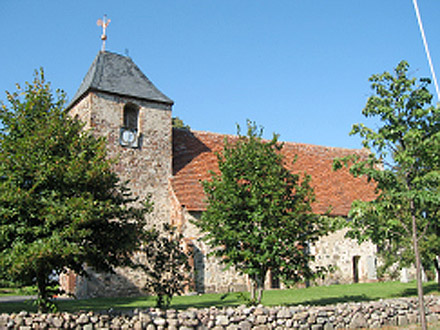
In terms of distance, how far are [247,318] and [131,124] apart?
15109 millimetres

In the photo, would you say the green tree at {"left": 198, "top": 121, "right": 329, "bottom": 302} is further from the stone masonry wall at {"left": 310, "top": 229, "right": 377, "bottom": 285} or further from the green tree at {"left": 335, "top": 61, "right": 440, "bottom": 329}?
the stone masonry wall at {"left": 310, "top": 229, "right": 377, "bottom": 285}

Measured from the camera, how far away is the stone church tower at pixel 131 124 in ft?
76.2

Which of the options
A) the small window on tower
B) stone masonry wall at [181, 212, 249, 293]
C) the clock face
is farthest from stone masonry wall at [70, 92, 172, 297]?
stone masonry wall at [181, 212, 249, 293]

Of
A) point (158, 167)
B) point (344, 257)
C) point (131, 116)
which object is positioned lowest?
point (344, 257)

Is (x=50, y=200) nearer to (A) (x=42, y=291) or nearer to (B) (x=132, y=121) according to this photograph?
(A) (x=42, y=291)

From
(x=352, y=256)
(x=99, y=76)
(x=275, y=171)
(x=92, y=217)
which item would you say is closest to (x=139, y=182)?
(x=99, y=76)

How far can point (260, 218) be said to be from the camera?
1433 centimetres

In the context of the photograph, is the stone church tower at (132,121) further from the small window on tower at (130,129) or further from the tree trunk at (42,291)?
the tree trunk at (42,291)

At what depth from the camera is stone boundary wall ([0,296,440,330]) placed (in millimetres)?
11227

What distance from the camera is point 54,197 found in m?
12.2

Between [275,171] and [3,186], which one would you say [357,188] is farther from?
[3,186]

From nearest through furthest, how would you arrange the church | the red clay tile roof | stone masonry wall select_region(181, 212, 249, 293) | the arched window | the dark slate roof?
stone masonry wall select_region(181, 212, 249, 293) < the church < the dark slate roof < the red clay tile roof < the arched window

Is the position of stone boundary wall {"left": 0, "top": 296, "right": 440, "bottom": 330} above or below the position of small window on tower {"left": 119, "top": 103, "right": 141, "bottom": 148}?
below

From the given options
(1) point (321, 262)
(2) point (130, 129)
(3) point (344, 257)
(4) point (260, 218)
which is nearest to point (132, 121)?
(2) point (130, 129)
